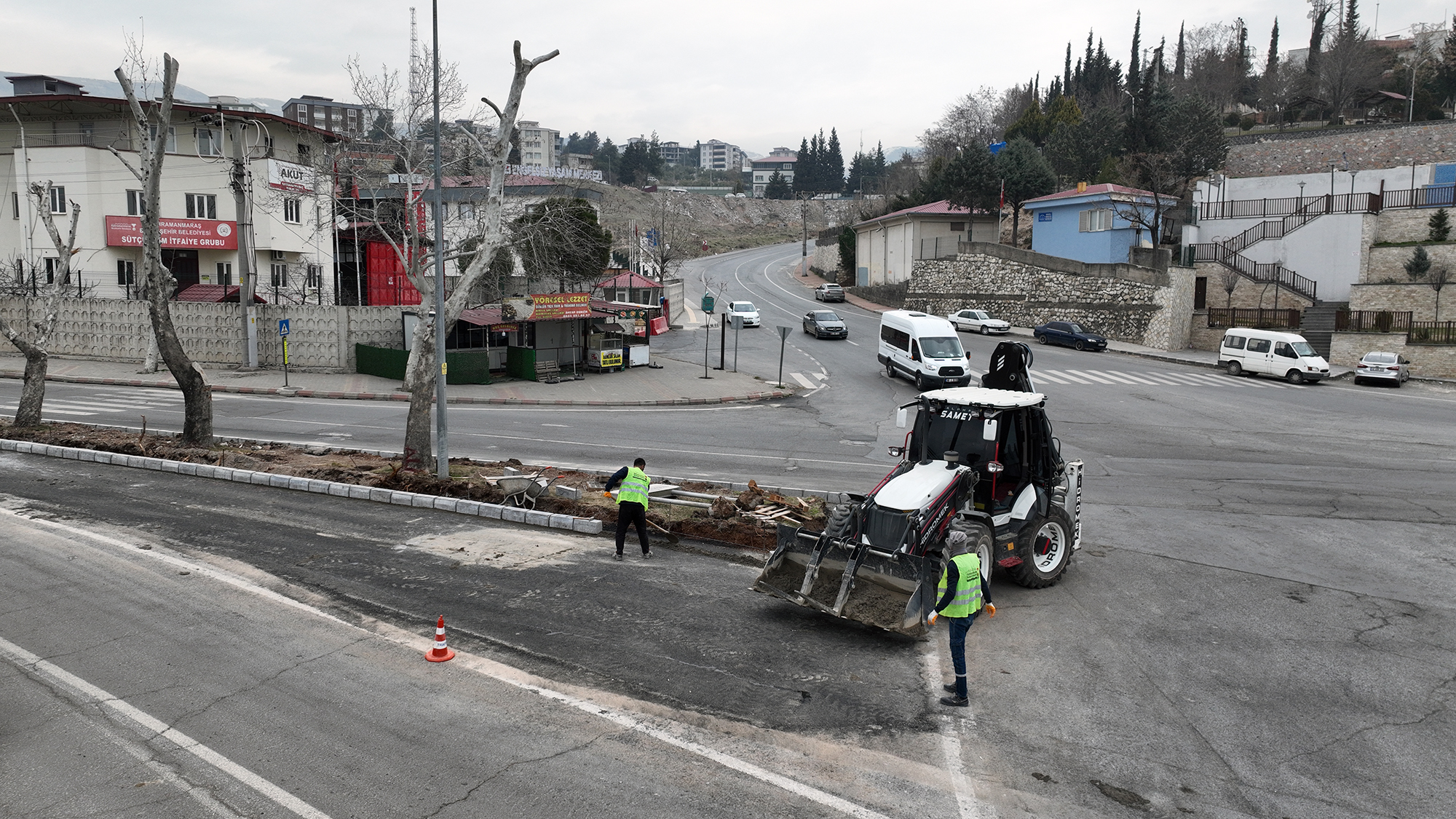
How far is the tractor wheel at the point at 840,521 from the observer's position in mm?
10016

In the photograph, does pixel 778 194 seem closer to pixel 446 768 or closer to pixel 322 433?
pixel 322 433

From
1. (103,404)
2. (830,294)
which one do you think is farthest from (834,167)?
(103,404)

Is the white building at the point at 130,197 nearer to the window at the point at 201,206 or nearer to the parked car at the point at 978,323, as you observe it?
the window at the point at 201,206

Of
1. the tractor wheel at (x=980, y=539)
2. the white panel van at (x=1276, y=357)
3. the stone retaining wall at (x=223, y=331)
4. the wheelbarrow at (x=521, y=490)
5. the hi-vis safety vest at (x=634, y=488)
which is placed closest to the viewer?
the tractor wheel at (x=980, y=539)

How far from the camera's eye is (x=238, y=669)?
8625mm

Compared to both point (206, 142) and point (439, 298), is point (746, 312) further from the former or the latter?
point (439, 298)


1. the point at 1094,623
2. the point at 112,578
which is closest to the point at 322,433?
the point at 112,578

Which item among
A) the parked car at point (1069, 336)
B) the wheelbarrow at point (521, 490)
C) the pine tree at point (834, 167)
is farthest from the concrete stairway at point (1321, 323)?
the pine tree at point (834, 167)

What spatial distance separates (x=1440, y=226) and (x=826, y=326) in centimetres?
2927

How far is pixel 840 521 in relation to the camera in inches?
400

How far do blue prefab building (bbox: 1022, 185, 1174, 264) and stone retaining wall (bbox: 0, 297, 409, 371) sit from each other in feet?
130

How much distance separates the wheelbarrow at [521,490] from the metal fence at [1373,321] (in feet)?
124

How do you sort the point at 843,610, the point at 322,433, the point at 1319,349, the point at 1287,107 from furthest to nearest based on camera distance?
the point at 1287,107, the point at 1319,349, the point at 322,433, the point at 843,610

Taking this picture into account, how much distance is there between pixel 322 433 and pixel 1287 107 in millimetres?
93329
